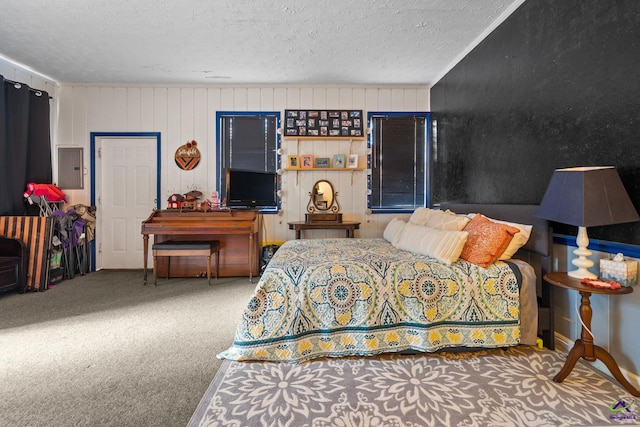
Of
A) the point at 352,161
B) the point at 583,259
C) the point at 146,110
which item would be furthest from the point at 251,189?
the point at 583,259

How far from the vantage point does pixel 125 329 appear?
2463 millimetres

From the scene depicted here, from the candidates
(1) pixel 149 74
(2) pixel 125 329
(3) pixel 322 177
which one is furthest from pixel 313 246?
(1) pixel 149 74

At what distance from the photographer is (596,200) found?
1.54 meters

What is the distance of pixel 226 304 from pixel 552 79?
3262 millimetres

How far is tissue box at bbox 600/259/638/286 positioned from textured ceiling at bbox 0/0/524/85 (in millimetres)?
2166

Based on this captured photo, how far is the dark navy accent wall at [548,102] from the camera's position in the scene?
5.48 ft

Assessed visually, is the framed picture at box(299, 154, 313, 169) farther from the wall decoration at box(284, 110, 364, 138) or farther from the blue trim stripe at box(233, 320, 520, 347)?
the blue trim stripe at box(233, 320, 520, 347)

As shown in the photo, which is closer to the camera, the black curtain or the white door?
the black curtain

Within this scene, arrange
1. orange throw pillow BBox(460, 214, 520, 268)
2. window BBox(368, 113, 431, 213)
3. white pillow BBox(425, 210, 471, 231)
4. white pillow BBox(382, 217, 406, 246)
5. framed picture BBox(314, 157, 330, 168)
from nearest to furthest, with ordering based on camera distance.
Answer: orange throw pillow BBox(460, 214, 520, 268) < white pillow BBox(425, 210, 471, 231) < white pillow BBox(382, 217, 406, 246) < framed picture BBox(314, 157, 330, 168) < window BBox(368, 113, 431, 213)

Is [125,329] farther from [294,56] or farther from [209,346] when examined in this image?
[294,56]

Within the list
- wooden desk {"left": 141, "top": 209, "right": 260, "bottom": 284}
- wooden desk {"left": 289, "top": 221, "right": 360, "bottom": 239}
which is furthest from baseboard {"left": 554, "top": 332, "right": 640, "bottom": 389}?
wooden desk {"left": 141, "top": 209, "right": 260, "bottom": 284}

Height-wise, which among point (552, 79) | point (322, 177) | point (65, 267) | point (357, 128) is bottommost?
point (65, 267)

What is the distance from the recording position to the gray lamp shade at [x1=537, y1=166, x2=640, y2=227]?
1.51 m

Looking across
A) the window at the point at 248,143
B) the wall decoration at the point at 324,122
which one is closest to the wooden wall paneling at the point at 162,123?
the window at the point at 248,143
